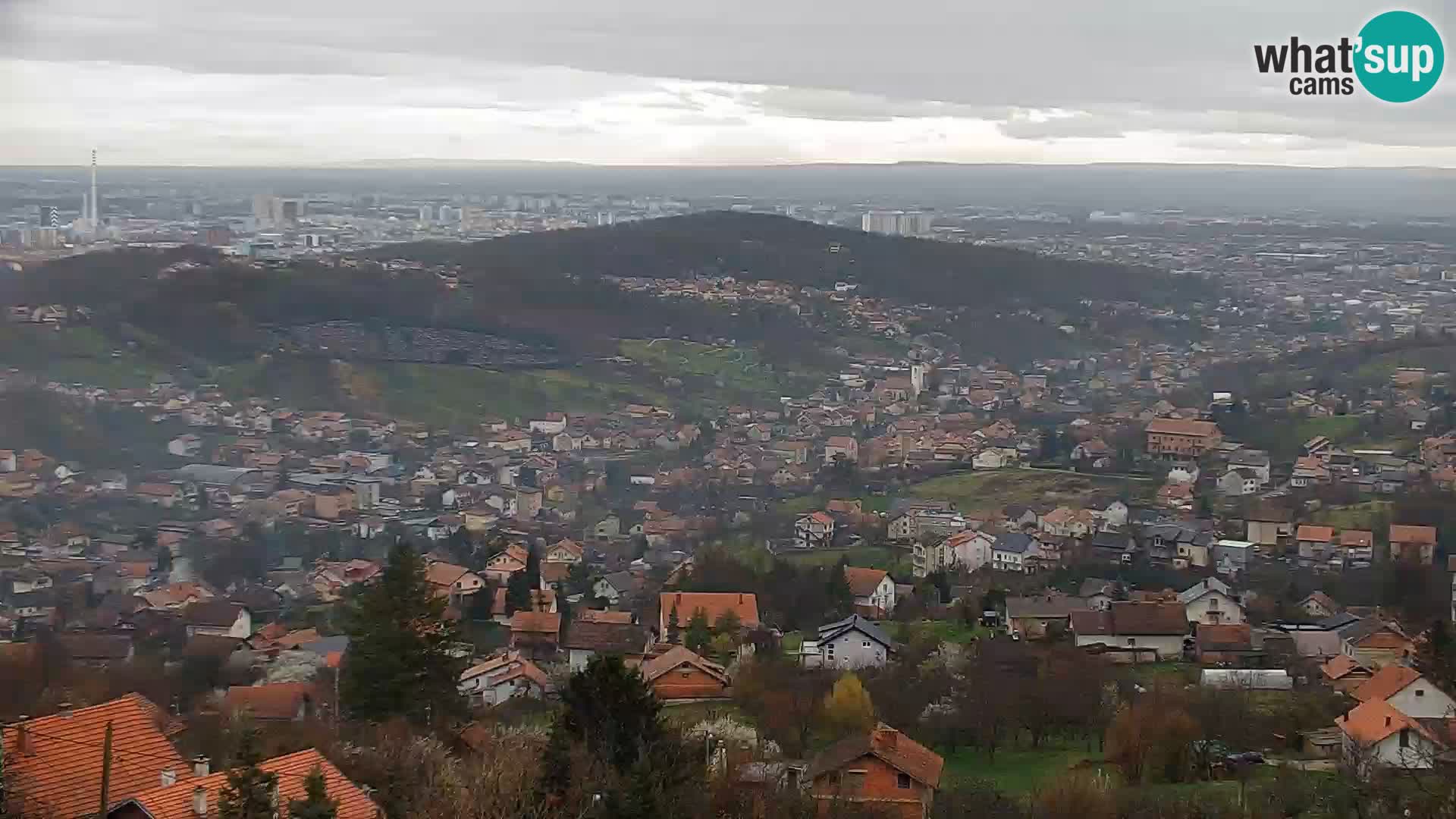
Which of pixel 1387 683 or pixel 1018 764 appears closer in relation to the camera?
pixel 1018 764

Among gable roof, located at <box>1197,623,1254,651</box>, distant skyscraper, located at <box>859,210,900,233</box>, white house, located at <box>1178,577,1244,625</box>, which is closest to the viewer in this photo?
gable roof, located at <box>1197,623,1254,651</box>

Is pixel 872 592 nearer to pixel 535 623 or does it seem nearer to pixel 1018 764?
pixel 535 623

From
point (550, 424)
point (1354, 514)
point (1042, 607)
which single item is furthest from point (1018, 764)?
point (550, 424)

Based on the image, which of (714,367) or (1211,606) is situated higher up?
(714,367)

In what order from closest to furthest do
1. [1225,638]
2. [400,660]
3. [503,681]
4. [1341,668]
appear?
1. [400,660]
2. [1341,668]
3. [503,681]
4. [1225,638]

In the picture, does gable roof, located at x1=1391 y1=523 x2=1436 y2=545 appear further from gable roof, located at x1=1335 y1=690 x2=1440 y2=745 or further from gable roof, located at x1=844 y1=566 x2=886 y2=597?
gable roof, located at x1=1335 y1=690 x2=1440 y2=745

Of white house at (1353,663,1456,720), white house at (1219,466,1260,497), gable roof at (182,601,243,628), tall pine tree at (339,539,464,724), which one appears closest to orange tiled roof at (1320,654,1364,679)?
white house at (1353,663,1456,720)

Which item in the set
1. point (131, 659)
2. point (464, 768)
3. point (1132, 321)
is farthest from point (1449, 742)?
point (1132, 321)
